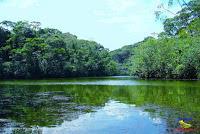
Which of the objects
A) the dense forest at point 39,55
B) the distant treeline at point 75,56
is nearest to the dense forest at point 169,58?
the distant treeline at point 75,56

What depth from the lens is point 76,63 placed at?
11350 cm

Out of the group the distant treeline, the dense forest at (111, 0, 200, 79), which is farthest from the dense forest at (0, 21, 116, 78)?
the dense forest at (111, 0, 200, 79)

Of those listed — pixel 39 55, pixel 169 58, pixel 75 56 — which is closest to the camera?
pixel 169 58

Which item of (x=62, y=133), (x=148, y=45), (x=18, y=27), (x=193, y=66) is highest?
(x=18, y=27)

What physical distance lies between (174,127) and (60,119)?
23.1 feet

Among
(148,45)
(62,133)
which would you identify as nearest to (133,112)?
(62,133)

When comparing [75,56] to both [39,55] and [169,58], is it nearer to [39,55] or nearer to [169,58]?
[39,55]

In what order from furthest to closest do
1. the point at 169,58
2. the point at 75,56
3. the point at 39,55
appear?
the point at 75,56 → the point at 39,55 → the point at 169,58

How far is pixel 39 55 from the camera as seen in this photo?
100000 millimetres

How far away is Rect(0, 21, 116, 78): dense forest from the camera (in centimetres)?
9738

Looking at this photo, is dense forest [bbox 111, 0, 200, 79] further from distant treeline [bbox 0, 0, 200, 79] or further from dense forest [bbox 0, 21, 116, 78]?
dense forest [bbox 0, 21, 116, 78]

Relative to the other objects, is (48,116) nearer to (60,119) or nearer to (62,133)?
(60,119)

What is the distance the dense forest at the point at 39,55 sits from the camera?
97375mm

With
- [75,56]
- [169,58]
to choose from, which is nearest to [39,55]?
[75,56]
